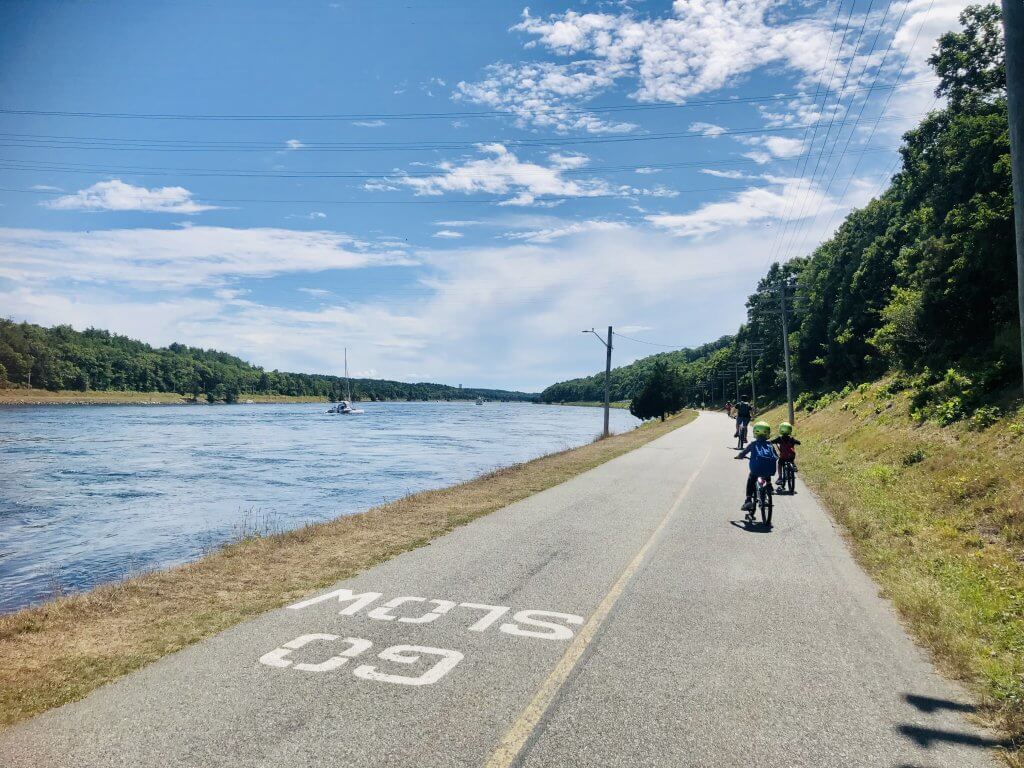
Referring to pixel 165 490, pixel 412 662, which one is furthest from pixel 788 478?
pixel 165 490

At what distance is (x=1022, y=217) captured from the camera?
577cm

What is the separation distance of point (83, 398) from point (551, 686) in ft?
503

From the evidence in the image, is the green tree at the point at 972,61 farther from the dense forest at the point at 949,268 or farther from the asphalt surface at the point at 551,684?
the asphalt surface at the point at 551,684

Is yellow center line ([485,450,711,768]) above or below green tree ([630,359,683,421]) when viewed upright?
below

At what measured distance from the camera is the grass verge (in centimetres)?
562

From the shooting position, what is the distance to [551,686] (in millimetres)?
5117

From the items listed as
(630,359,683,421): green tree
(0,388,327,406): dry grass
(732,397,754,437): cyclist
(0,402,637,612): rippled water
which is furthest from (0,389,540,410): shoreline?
(732,397,754,437): cyclist

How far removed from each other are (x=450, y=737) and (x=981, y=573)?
7.65 m

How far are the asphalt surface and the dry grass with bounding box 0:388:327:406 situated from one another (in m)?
127

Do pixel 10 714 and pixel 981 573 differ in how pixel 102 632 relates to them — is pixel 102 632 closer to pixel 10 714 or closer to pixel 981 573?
pixel 10 714

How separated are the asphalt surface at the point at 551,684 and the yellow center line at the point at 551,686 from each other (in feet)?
0.06

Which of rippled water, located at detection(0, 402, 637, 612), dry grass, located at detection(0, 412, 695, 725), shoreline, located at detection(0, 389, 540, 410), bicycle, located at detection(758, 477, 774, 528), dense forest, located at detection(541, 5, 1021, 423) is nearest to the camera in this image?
dry grass, located at detection(0, 412, 695, 725)

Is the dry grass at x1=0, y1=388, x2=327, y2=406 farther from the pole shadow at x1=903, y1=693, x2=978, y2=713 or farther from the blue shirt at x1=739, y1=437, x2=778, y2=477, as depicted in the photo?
the pole shadow at x1=903, y1=693, x2=978, y2=713

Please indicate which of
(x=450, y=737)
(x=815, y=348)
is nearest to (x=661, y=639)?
(x=450, y=737)
